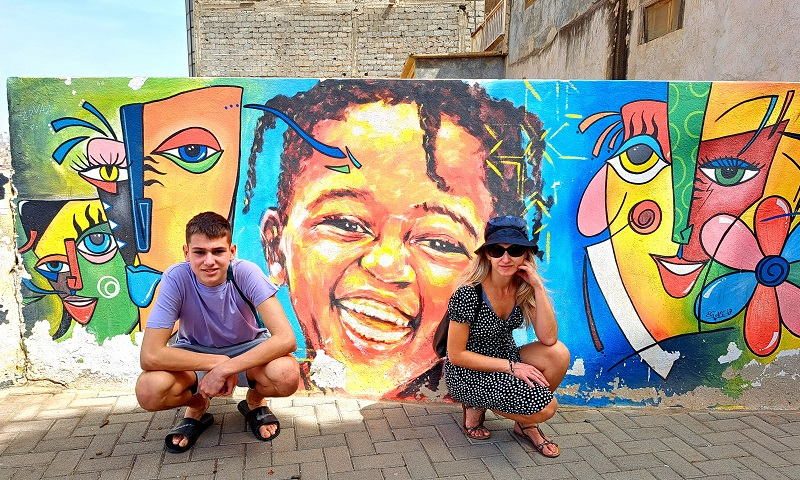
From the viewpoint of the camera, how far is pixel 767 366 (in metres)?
3.45

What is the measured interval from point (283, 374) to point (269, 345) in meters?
0.20

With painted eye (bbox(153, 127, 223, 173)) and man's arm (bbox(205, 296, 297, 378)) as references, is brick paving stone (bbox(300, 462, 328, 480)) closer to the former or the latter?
man's arm (bbox(205, 296, 297, 378))

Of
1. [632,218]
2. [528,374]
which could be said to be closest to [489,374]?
[528,374]

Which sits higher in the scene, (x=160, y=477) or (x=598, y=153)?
(x=598, y=153)

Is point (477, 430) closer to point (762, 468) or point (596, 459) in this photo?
point (596, 459)

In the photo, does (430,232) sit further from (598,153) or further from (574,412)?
(574,412)

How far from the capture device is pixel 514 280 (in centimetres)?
291

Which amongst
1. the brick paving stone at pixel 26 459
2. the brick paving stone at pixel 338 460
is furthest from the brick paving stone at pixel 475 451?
the brick paving stone at pixel 26 459

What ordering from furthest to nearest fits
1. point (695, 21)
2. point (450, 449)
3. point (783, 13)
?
point (695, 21)
point (783, 13)
point (450, 449)

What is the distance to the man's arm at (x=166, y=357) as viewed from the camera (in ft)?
8.82

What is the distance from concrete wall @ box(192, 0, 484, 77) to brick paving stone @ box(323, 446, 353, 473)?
54.2 feet

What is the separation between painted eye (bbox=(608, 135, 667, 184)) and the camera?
336 centimetres

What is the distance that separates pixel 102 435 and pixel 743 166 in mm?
4041

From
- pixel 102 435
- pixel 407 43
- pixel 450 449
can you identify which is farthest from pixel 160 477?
pixel 407 43
